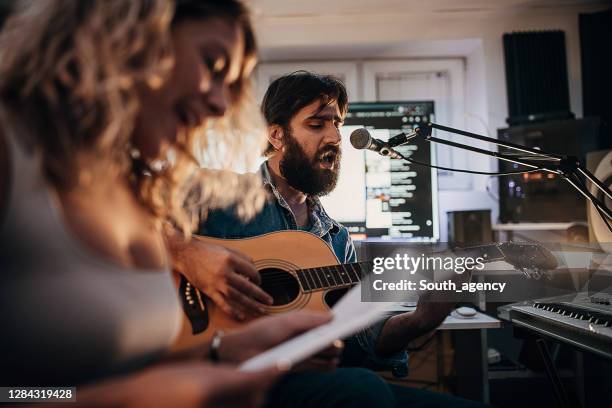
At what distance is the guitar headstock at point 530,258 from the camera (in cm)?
137

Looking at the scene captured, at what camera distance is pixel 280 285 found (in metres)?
1.47

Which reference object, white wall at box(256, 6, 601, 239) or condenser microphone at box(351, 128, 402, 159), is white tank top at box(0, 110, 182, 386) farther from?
white wall at box(256, 6, 601, 239)

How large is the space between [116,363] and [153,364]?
0.14 meters

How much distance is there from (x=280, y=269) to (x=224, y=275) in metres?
0.21

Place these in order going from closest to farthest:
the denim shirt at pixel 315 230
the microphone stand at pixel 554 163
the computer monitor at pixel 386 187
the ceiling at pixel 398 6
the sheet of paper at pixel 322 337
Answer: the sheet of paper at pixel 322 337 < the microphone stand at pixel 554 163 < the denim shirt at pixel 315 230 < the computer monitor at pixel 386 187 < the ceiling at pixel 398 6

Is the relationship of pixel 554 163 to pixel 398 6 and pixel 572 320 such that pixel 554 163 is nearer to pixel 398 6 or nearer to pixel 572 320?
pixel 572 320

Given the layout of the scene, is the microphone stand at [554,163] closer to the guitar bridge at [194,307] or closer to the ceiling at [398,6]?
the guitar bridge at [194,307]

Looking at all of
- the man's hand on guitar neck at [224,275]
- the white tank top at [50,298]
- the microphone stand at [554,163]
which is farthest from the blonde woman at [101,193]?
the microphone stand at [554,163]

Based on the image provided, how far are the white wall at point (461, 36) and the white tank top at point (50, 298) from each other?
11.2 feet

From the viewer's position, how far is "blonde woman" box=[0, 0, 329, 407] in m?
0.61

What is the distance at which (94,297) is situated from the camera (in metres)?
0.64

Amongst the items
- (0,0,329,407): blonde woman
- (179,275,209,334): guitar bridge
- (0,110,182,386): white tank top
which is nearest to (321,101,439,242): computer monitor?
(179,275,209,334): guitar bridge

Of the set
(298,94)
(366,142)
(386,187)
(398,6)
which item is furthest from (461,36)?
(366,142)

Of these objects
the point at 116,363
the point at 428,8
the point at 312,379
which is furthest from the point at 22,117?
the point at 428,8
